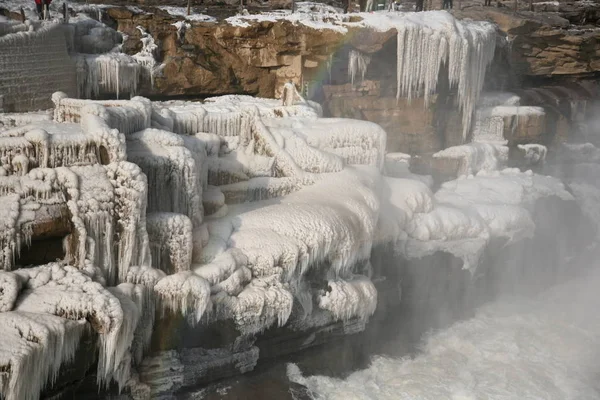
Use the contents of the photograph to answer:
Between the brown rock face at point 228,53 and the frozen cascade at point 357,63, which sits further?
the frozen cascade at point 357,63

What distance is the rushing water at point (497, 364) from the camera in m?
9.98

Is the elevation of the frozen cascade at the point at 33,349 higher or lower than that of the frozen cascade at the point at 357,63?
lower

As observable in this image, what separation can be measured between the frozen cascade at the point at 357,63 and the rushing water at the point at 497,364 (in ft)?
19.6

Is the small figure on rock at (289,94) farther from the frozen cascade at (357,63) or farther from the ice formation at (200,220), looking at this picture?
the frozen cascade at (357,63)

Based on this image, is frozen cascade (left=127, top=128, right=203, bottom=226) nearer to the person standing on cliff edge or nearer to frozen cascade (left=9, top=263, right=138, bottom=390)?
frozen cascade (left=9, top=263, right=138, bottom=390)

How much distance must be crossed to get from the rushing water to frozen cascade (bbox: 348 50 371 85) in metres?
5.99

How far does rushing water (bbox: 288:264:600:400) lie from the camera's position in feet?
32.7

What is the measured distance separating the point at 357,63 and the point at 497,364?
24.6ft

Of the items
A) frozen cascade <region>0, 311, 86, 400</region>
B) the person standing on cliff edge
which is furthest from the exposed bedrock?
the person standing on cliff edge

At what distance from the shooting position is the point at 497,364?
1096cm

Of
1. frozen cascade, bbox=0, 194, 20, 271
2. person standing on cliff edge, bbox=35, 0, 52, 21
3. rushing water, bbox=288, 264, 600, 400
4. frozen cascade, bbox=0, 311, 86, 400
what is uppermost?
person standing on cliff edge, bbox=35, 0, 52, 21

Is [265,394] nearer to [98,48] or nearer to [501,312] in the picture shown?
[501,312]

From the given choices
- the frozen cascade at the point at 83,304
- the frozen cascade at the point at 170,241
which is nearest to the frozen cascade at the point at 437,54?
the frozen cascade at the point at 170,241

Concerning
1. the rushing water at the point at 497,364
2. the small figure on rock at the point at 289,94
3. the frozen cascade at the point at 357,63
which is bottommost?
the rushing water at the point at 497,364
